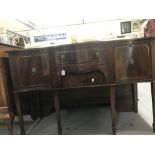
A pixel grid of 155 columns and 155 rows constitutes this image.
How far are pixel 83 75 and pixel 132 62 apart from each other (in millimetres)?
281

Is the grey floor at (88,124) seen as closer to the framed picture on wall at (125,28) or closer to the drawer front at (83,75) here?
the drawer front at (83,75)

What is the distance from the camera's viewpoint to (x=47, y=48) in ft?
3.55

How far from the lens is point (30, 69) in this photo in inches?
43.8

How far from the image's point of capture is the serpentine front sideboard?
1.05 m

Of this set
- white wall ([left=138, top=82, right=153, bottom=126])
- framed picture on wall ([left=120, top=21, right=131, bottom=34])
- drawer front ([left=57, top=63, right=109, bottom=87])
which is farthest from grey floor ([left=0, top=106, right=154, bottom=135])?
framed picture on wall ([left=120, top=21, right=131, bottom=34])

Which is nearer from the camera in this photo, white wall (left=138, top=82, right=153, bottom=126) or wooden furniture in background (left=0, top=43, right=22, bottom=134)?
wooden furniture in background (left=0, top=43, right=22, bottom=134)

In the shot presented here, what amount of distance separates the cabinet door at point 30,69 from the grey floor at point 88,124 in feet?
1.16

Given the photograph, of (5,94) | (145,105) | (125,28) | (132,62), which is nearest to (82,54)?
(132,62)

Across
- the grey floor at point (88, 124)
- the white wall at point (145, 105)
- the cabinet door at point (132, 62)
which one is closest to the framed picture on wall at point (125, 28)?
the white wall at point (145, 105)

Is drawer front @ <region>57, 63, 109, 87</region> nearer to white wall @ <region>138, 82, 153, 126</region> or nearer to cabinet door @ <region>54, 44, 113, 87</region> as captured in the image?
cabinet door @ <region>54, 44, 113, 87</region>

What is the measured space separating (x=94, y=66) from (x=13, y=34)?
1126mm

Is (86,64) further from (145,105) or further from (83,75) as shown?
(145,105)
